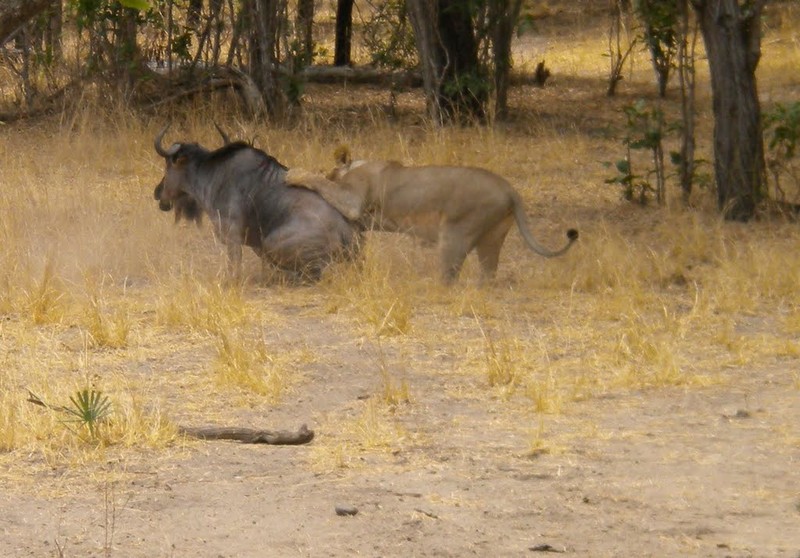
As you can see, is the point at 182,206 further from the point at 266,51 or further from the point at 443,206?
the point at 266,51

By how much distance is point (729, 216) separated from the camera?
10.5 meters

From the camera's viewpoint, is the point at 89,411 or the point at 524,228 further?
the point at 524,228

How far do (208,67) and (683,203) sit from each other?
5903 mm

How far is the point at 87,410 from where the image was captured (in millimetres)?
5531

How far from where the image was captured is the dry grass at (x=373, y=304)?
21.1ft

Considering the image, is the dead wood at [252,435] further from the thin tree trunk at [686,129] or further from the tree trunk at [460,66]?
the tree trunk at [460,66]

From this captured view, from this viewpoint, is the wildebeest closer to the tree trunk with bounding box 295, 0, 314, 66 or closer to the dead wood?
the dead wood

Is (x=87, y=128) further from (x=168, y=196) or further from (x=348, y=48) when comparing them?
(x=348, y=48)

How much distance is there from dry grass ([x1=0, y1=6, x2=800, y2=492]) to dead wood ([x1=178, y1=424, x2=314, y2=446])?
0.11 m

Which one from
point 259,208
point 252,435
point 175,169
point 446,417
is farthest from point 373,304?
point 175,169

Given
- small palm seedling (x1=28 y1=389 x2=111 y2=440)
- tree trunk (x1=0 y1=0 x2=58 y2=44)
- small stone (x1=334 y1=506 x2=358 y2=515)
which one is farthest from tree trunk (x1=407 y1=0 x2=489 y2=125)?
tree trunk (x1=0 y1=0 x2=58 y2=44)

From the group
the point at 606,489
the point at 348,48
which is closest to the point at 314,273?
the point at 606,489

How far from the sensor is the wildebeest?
8.86 metres

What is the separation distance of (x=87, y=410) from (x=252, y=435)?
676 mm
